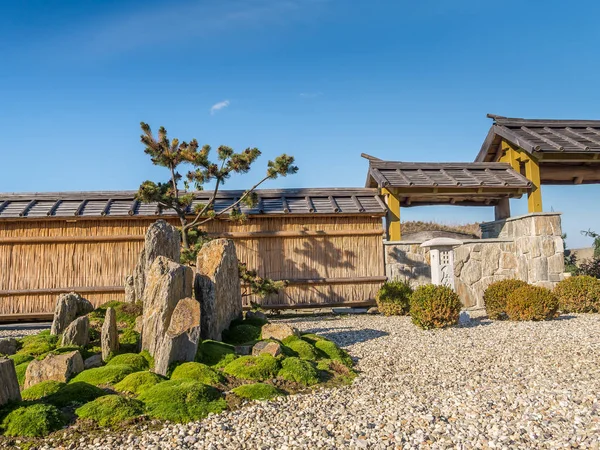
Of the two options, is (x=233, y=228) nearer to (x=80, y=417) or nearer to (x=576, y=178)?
(x=80, y=417)

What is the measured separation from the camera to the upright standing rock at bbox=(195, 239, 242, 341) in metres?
8.34

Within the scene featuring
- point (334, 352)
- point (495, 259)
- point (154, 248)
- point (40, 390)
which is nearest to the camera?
point (40, 390)

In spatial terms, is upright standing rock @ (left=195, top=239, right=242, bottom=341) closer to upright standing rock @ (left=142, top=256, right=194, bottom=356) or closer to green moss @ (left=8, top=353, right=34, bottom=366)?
upright standing rock @ (left=142, top=256, right=194, bottom=356)

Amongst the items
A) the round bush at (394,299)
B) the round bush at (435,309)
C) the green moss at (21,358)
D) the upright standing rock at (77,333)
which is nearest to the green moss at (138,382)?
the upright standing rock at (77,333)

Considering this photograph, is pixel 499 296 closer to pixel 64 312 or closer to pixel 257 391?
pixel 257 391

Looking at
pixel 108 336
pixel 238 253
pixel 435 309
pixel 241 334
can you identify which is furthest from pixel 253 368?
pixel 238 253

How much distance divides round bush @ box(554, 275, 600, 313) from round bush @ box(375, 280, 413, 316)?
400cm

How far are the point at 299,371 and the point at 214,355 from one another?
1422mm

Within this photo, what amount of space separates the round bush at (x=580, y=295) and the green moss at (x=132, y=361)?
35.5ft

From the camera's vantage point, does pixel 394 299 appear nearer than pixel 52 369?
Answer: No


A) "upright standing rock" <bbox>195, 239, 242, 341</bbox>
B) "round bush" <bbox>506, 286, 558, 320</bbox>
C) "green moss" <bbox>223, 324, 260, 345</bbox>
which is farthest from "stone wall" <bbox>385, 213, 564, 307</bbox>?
"green moss" <bbox>223, 324, 260, 345</bbox>

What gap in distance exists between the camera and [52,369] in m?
6.41

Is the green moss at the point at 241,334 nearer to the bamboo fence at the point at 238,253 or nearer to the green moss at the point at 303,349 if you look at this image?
the green moss at the point at 303,349

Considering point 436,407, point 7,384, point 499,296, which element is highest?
point 499,296
